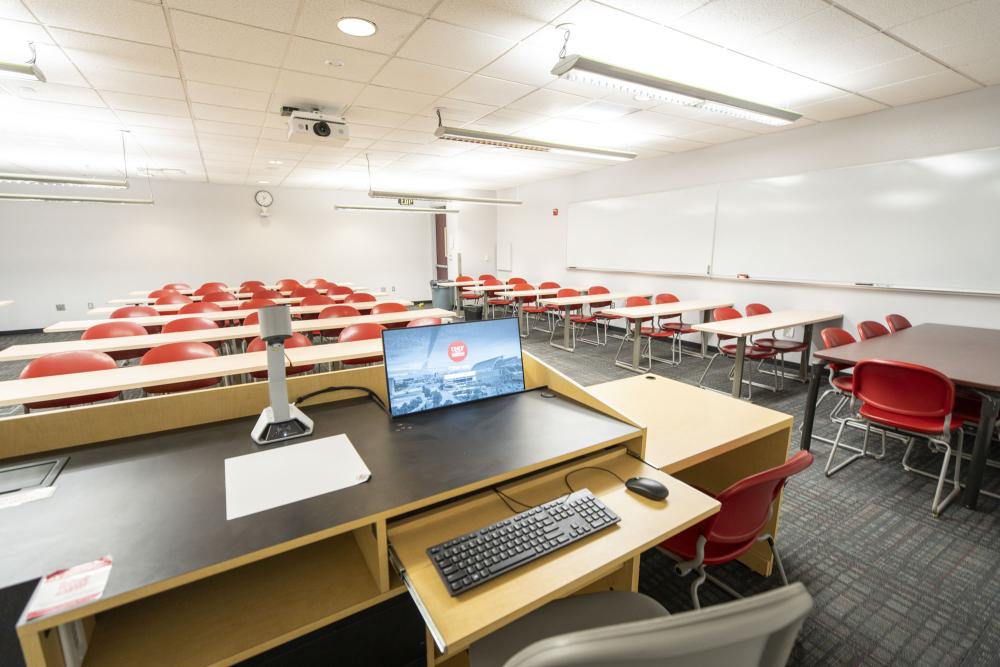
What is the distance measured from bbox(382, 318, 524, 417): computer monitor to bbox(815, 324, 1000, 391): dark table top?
235 cm

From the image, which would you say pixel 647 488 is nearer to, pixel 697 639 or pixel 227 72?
pixel 697 639

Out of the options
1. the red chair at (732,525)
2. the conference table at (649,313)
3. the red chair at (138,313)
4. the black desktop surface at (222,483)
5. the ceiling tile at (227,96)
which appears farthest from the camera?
the conference table at (649,313)

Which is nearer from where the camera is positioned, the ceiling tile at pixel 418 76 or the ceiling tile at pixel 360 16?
the ceiling tile at pixel 360 16

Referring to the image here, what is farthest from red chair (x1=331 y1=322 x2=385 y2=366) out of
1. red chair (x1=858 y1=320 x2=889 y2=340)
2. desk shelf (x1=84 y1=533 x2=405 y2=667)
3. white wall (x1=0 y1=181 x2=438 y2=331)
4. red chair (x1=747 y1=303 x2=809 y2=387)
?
white wall (x1=0 y1=181 x2=438 y2=331)

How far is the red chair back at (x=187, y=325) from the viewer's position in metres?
3.91

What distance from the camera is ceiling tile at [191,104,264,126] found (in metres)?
4.05

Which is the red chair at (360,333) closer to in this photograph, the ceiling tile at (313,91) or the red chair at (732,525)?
the ceiling tile at (313,91)

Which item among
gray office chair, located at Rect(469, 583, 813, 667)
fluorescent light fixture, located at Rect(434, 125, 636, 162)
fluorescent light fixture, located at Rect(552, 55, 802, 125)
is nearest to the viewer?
gray office chair, located at Rect(469, 583, 813, 667)

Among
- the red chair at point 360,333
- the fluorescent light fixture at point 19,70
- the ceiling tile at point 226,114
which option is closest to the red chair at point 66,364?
the red chair at point 360,333

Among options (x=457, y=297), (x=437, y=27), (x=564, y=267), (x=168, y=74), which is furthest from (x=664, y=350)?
(x=168, y=74)

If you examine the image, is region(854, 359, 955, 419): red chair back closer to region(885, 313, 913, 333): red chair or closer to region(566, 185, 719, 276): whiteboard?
region(885, 313, 913, 333): red chair

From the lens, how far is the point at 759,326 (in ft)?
13.5

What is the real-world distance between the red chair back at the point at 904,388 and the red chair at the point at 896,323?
189 centimetres

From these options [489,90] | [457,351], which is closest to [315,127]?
[489,90]
